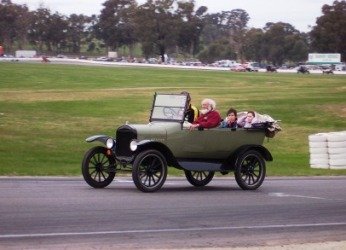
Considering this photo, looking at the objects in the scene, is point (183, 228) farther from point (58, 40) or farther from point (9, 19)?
point (58, 40)

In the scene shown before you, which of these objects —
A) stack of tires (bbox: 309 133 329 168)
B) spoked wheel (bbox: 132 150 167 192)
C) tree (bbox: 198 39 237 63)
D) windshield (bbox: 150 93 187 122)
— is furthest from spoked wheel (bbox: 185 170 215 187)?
tree (bbox: 198 39 237 63)

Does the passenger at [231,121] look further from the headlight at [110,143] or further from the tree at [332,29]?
the tree at [332,29]

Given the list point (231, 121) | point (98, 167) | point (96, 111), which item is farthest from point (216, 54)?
point (98, 167)

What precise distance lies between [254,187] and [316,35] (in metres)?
138

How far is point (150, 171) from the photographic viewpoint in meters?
16.1

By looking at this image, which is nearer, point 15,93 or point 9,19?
point 15,93

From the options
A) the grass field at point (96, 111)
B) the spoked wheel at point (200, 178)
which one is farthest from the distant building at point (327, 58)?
the spoked wheel at point (200, 178)

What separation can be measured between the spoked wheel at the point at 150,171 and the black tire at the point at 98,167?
829 mm

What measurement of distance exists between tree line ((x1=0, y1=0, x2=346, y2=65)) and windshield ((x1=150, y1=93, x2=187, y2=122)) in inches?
5079

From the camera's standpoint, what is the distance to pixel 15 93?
58.4m

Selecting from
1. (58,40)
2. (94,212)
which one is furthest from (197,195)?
(58,40)

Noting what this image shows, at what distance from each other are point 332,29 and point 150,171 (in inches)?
5261

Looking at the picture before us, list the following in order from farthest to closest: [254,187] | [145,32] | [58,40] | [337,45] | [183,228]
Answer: [58,40], [145,32], [337,45], [254,187], [183,228]

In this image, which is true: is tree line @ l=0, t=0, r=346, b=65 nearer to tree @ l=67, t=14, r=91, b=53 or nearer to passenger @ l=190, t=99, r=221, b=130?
tree @ l=67, t=14, r=91, b=53
